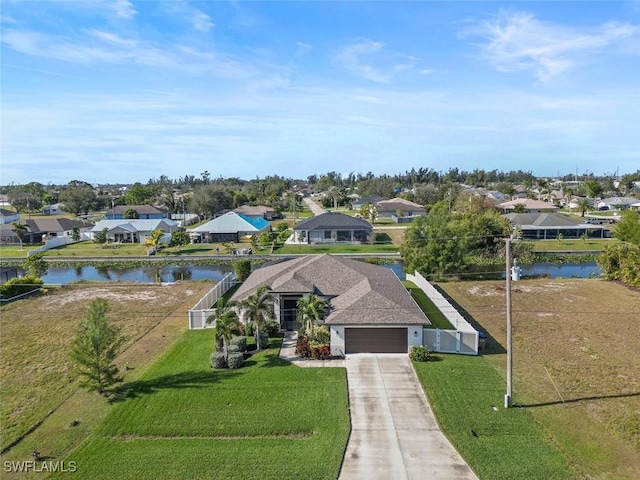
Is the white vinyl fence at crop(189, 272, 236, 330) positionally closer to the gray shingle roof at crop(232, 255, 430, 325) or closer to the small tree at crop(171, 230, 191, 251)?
the gray shingle roof at crop(232, 255, 430, 325)

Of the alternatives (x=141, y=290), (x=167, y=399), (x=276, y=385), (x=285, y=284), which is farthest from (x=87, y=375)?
(x=141, y=290)

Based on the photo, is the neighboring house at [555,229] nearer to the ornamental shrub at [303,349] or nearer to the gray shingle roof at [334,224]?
the gray shingle roof at [334,224]

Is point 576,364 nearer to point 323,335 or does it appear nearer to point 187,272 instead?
point 323,335

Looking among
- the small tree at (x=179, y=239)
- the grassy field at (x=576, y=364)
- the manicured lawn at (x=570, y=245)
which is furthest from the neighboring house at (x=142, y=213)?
the grassy field at (x=576, y=364)

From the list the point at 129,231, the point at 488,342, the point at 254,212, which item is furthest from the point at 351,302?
the point at 254,212

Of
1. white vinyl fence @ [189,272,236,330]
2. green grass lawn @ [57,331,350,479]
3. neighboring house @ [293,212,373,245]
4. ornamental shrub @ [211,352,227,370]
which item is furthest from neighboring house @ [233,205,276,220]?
green grass lawn @ [57,331,350,479]

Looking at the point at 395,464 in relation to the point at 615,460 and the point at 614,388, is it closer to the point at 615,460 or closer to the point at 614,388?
the point at 615,460

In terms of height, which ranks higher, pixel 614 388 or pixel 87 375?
pixel 87 375
